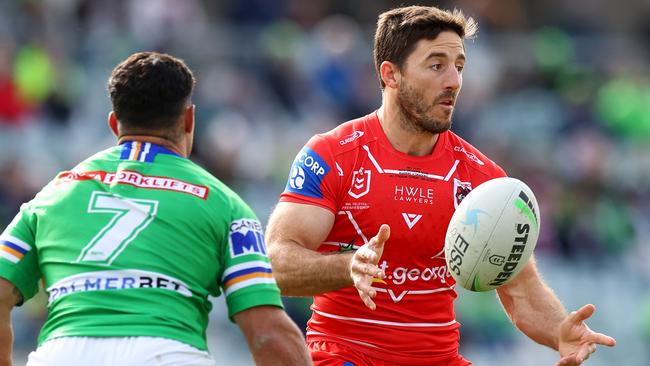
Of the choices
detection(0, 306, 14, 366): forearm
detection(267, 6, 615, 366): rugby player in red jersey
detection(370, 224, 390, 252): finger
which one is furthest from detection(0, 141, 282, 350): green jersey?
detection(267, 6, 615, 366): rugby player in red jersey

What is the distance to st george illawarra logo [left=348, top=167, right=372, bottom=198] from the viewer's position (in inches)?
298

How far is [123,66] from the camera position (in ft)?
20.3

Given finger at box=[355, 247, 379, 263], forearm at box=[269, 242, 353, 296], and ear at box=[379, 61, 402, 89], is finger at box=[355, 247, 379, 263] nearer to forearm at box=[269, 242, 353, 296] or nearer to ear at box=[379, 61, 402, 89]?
forearm at box=[269, 242, 353, 296]

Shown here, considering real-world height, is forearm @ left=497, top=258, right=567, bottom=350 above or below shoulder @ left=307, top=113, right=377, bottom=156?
below

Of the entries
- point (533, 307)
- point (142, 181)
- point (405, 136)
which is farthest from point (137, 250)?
point (533, 307)

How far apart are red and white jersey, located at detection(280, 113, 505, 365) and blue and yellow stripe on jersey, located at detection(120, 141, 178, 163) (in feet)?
5.19

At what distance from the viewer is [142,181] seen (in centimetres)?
590

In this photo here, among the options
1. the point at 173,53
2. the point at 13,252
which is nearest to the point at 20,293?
the point at 13,252

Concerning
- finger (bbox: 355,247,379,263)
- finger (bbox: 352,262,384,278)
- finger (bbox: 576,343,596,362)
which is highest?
finger (bbox: 355,247,379,263)

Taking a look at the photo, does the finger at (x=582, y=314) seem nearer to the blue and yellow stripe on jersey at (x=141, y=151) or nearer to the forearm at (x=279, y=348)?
the forearm at (x=279, y=348)

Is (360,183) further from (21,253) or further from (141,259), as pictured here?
(21,253)

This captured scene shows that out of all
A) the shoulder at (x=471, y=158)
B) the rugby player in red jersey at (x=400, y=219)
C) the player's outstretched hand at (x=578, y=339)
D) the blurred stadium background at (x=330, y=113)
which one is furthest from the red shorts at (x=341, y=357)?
the blurred stadium background at (x=330, y=113)

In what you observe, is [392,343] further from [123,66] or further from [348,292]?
[123,66]

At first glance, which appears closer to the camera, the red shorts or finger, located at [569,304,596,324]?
finger, located at [569,304,596,324]
